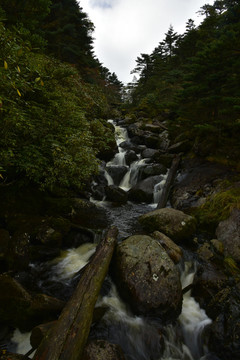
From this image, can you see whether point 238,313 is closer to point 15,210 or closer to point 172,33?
point 15,210

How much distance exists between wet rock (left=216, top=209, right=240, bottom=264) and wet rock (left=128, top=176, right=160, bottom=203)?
192 inches

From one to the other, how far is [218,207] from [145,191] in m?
4.53

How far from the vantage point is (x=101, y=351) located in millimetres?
3094

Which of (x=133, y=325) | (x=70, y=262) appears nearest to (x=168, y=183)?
(x=70, y=262)

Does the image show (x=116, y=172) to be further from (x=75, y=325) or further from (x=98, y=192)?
(x=75, y=325)

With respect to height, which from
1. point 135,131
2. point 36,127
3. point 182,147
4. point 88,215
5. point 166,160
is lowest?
point 88,215

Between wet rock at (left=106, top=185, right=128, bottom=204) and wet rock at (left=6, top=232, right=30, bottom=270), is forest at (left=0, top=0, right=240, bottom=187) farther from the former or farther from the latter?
wet rock at (left=106, top=185, right=128, bottom=204)

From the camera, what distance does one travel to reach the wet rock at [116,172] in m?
13.7

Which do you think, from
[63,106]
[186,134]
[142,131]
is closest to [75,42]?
[142,131]

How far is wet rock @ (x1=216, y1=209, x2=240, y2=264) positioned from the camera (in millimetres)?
5754

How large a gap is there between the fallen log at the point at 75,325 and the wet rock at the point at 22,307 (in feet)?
2.52

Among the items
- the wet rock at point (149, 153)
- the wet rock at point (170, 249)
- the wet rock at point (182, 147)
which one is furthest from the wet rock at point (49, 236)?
the wet rock at point (149, 153)

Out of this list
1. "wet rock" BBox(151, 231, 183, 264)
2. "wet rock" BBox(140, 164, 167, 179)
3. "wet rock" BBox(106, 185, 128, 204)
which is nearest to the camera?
"wet rock" BBox(151, 231, 183, 264)

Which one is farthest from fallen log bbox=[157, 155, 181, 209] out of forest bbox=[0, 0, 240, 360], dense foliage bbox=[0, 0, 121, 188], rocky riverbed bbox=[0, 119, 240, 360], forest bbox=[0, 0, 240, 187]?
dense foliage bbox=[0, 0, 121, 188]
